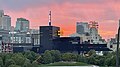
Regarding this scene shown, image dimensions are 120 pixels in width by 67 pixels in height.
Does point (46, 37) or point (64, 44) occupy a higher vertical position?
point (46, 37)

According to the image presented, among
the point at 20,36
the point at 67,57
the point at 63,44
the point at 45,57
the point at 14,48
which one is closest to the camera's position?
the point at 45,57

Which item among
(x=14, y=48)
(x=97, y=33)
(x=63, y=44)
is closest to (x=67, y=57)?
(x=63, y=44)

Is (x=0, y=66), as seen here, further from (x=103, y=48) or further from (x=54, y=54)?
(x=103, y=48)

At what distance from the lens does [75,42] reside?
112 metres

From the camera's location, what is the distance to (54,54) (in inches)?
3073

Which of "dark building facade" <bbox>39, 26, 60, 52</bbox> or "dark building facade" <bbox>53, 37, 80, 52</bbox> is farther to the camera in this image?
"dark building facade" <bbox>39, 26, 60, 52</bbox>

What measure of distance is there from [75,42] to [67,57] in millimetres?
35436

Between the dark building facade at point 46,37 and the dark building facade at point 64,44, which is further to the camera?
the dark building facade at point 46,37

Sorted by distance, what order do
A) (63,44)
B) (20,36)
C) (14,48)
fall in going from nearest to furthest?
1. (63,44)
2. (14,48)
3. (20,36)

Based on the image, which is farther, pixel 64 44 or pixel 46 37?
pixel 46 37

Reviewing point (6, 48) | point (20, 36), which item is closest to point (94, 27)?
point (20, 36)

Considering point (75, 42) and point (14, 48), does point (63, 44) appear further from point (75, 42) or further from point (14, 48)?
point (14, 48)

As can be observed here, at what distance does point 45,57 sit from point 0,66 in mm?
27773

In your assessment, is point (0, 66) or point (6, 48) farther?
point (6, 48)
